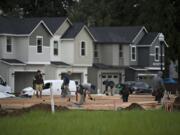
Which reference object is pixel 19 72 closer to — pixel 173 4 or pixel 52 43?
pixel 52 43

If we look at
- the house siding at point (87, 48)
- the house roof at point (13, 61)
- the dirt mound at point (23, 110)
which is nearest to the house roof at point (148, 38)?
the house siding at point (87, 48)

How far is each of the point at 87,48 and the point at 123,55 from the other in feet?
25.6

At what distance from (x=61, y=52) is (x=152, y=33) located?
15904 mm

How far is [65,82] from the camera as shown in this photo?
46.1 metres

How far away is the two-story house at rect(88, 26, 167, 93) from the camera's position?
7669 cm

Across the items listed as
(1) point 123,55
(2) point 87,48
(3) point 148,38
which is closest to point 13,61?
(2) point 87,48

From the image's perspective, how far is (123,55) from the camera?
3132 inches

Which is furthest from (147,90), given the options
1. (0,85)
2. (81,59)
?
(0,85)

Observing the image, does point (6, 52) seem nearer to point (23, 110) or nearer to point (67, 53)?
point (67, 53)

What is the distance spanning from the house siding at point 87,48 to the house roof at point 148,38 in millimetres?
10053

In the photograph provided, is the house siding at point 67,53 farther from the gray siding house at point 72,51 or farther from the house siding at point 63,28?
the house siding at point 63,28

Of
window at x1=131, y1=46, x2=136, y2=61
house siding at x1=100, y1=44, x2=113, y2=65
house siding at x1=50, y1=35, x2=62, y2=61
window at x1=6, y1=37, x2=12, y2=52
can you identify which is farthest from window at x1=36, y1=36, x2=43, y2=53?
window at x1=131, y1=46, x2=136, y2=61

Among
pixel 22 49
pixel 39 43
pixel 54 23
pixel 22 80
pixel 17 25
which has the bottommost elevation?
pixel 22 80

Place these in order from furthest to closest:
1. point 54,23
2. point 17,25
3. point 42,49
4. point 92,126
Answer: point 54,23 → point 42,49 → point 17,25 → point 92,126
